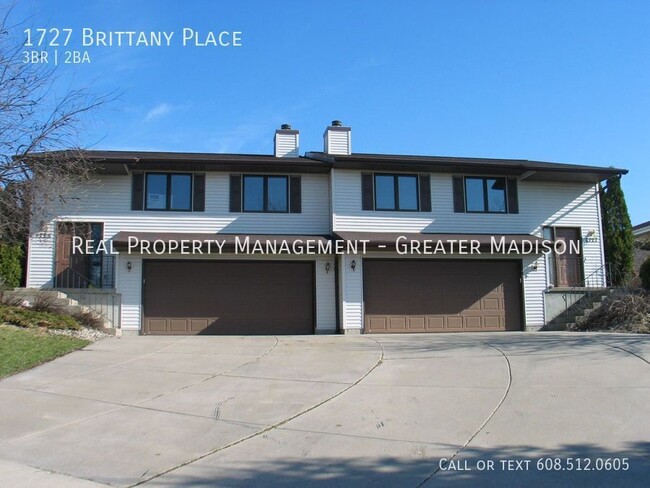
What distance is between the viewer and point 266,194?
1698 cm

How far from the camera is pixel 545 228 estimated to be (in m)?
18.0

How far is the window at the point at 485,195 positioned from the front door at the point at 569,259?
230cm

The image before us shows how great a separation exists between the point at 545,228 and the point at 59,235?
15.5m

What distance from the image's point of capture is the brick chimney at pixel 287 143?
1800 cm

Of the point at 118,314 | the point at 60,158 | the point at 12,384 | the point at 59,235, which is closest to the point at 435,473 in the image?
the point at 12,384

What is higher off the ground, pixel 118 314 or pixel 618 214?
pixel 618 214

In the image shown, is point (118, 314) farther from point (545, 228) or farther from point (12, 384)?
point (545, 228)

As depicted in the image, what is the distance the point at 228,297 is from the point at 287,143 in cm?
563

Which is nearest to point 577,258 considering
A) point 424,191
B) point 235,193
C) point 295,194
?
point 424,191

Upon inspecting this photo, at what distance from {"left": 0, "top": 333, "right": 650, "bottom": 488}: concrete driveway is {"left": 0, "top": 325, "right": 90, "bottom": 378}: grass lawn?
14.5 inches

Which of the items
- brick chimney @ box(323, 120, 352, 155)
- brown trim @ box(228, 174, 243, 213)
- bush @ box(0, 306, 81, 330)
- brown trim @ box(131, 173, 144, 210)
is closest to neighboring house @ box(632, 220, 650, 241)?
brick chimney @ box(323, 120, 352, 155)

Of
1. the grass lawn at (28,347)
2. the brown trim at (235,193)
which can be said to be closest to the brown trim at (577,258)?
the brown trim at (235,193)

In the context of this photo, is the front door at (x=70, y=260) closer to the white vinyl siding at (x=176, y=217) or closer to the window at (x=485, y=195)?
the white vinyl siding at (x=176, y=217)

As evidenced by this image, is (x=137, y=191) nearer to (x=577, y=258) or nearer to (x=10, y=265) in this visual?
(x=10, y=265)
